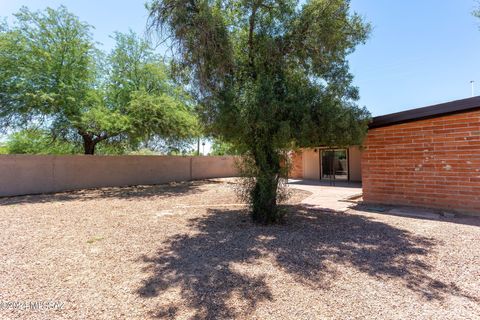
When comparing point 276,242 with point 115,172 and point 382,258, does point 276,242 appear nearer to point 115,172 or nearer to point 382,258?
point 382,258

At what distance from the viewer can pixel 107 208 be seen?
7570 millimetres

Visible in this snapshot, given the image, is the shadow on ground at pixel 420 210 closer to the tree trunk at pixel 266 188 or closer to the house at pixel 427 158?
the house at pixel 427 158

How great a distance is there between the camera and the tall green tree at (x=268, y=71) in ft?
15.7

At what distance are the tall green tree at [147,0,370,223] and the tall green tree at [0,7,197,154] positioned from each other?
3.89 m

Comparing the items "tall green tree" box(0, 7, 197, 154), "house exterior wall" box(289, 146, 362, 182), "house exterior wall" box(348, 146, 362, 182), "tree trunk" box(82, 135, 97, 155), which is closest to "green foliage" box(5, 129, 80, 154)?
"tree trunk" box(82, 135, 97, 155)

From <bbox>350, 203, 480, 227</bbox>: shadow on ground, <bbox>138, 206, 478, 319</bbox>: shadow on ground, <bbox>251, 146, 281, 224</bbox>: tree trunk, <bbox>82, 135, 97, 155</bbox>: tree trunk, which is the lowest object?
<bbox>138, 206, 478, 319</bbox>: shadow on ground

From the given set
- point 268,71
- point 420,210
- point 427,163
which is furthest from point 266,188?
point 427,163

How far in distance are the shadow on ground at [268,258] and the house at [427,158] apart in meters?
1.74

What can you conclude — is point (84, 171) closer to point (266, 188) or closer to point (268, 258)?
point (266, 188)

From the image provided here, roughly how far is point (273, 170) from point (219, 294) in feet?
9.70

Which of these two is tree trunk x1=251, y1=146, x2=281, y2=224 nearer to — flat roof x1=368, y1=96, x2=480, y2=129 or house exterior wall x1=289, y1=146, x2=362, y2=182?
flat roof x1=368, y1=96, x2=480, y2=129

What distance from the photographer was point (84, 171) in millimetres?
12008

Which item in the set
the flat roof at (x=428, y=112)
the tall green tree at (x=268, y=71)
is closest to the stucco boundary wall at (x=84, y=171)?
the tall green tree at (x=268, y=71)

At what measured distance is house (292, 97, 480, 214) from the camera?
19.6ft
